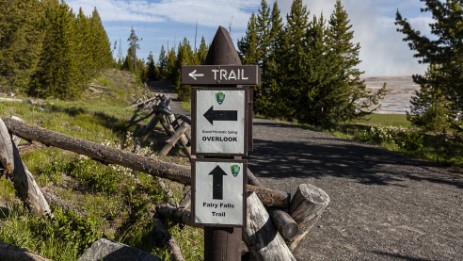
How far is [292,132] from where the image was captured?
2062 cm

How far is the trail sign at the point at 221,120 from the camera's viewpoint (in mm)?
3029

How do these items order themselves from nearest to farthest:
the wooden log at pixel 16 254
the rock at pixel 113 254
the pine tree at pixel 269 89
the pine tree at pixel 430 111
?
1. the wooden log at pixel 16 254
2. the rock at pixel 113 254
3. the pine tree at pixel 430 111
4. the pine tree at pixel 269 89

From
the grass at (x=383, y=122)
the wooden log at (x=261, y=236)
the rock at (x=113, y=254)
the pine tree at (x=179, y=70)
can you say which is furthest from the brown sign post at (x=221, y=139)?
the pine tree at (x=179, y=70)

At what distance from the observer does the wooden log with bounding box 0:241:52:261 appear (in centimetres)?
339

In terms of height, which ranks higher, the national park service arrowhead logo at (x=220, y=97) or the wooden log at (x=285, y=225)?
the national park service arrowhead logo at (x=220, y=97)

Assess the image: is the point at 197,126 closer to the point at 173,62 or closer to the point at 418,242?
the point at 418,242

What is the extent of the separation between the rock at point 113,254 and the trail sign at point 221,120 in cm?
145

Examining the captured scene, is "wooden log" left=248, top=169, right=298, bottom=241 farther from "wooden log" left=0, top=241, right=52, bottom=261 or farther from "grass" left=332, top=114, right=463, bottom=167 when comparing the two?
"grass" left=332, top=114, right=463, bottom=167

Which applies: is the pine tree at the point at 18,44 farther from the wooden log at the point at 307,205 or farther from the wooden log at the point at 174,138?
the wooden log at the point at 307,205

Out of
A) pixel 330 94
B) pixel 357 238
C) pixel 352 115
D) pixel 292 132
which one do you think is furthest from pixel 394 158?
pixel 352 115

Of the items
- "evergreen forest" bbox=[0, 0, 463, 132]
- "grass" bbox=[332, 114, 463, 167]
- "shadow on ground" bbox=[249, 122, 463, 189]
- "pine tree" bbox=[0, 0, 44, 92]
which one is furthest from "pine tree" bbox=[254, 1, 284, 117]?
"pine tree" bbox=[0, 0, 44, 92]

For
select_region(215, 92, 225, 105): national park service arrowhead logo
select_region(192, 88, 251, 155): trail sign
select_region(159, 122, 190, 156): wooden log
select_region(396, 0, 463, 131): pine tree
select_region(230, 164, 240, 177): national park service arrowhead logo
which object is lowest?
select_region(159, 122, 190, 156): wooden log

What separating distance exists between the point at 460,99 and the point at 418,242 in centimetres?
869

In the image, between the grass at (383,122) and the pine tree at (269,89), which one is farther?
the grass at (383,122)
